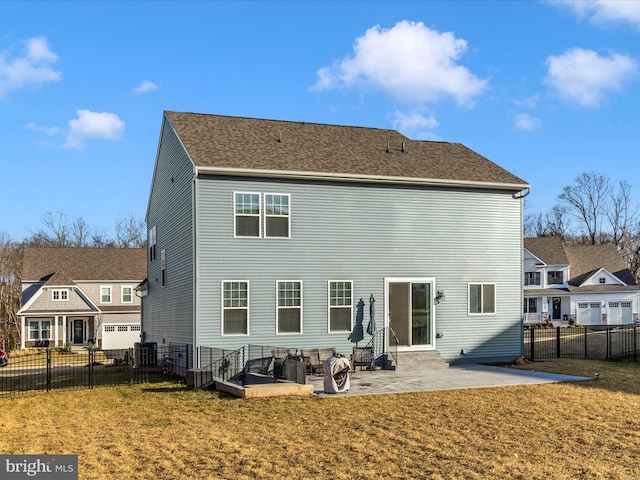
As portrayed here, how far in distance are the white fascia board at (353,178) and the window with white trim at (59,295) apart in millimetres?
29739

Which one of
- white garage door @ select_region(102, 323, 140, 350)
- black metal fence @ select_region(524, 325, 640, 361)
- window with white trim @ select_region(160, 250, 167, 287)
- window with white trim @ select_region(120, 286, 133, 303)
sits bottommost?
white garage door @ select_region(102, 323, 140, 350)

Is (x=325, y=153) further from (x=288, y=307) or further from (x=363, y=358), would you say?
(x=363, y=358)

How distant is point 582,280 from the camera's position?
55.4 metres

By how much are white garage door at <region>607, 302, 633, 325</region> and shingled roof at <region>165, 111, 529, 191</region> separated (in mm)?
→ 35707

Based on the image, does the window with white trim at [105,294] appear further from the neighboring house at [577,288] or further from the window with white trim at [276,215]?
the neighboring house at [577,288]

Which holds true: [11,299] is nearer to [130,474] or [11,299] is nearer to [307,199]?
[307,199]

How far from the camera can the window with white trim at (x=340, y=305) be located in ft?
66.8

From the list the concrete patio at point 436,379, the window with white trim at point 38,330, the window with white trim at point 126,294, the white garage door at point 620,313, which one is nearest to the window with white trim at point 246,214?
the concrete patio at point 436,379

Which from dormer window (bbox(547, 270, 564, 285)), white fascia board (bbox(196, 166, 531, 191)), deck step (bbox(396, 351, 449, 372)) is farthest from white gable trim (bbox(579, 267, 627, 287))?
deck step (bbox(396, 351, 449, 372))

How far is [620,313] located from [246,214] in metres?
45.2

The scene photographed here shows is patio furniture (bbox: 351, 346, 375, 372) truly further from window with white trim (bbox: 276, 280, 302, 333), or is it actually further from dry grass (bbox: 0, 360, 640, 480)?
dry grass (bbox: 0, 360, 640, 480)

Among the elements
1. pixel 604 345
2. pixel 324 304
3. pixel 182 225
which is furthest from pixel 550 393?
pixel 604 345

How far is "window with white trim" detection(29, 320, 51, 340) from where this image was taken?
44.1m

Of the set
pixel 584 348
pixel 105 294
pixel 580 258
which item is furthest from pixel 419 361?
pixel 580 258
